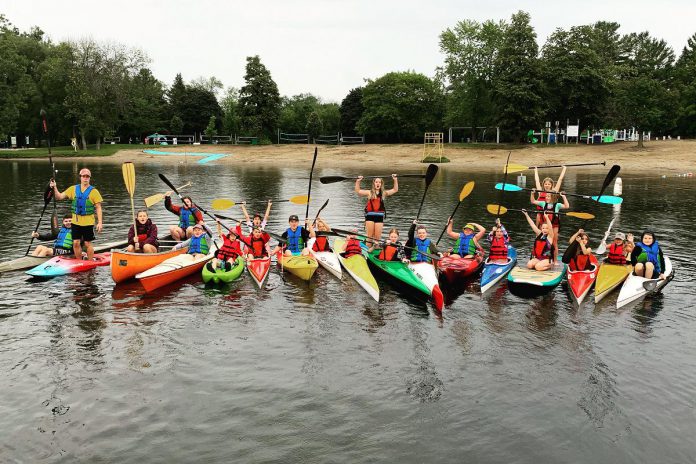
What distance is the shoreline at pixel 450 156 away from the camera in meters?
42.8

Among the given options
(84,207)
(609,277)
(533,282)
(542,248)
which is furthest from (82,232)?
(609,277)

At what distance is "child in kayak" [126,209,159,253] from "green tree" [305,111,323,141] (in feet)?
182

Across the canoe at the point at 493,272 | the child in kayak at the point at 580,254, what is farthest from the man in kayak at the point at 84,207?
the child in kayak at the point at 580,254

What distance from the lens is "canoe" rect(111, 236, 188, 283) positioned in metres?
12.0

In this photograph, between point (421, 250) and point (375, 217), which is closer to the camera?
point (421, 250)

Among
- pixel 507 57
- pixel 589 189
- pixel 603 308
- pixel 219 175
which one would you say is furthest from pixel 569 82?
pixel 603 308

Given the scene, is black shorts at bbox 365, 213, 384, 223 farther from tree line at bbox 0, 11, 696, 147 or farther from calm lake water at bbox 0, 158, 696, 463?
tree line at bbox 0, 11, 696, 147

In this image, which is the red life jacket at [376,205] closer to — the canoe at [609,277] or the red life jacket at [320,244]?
the red life jacket at [320,244]

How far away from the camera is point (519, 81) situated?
50219 mm

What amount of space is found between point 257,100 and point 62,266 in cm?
5575

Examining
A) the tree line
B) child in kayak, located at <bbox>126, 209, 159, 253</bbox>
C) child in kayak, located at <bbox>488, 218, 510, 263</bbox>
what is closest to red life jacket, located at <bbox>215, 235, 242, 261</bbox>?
child in kayak, located at <bbox>126, 209, 159, 253</bbox>

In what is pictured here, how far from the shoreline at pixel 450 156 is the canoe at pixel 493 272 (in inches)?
1244

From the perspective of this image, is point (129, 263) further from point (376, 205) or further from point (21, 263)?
point (376, 205)

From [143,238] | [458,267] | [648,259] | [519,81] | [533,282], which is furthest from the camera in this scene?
[519,81]
